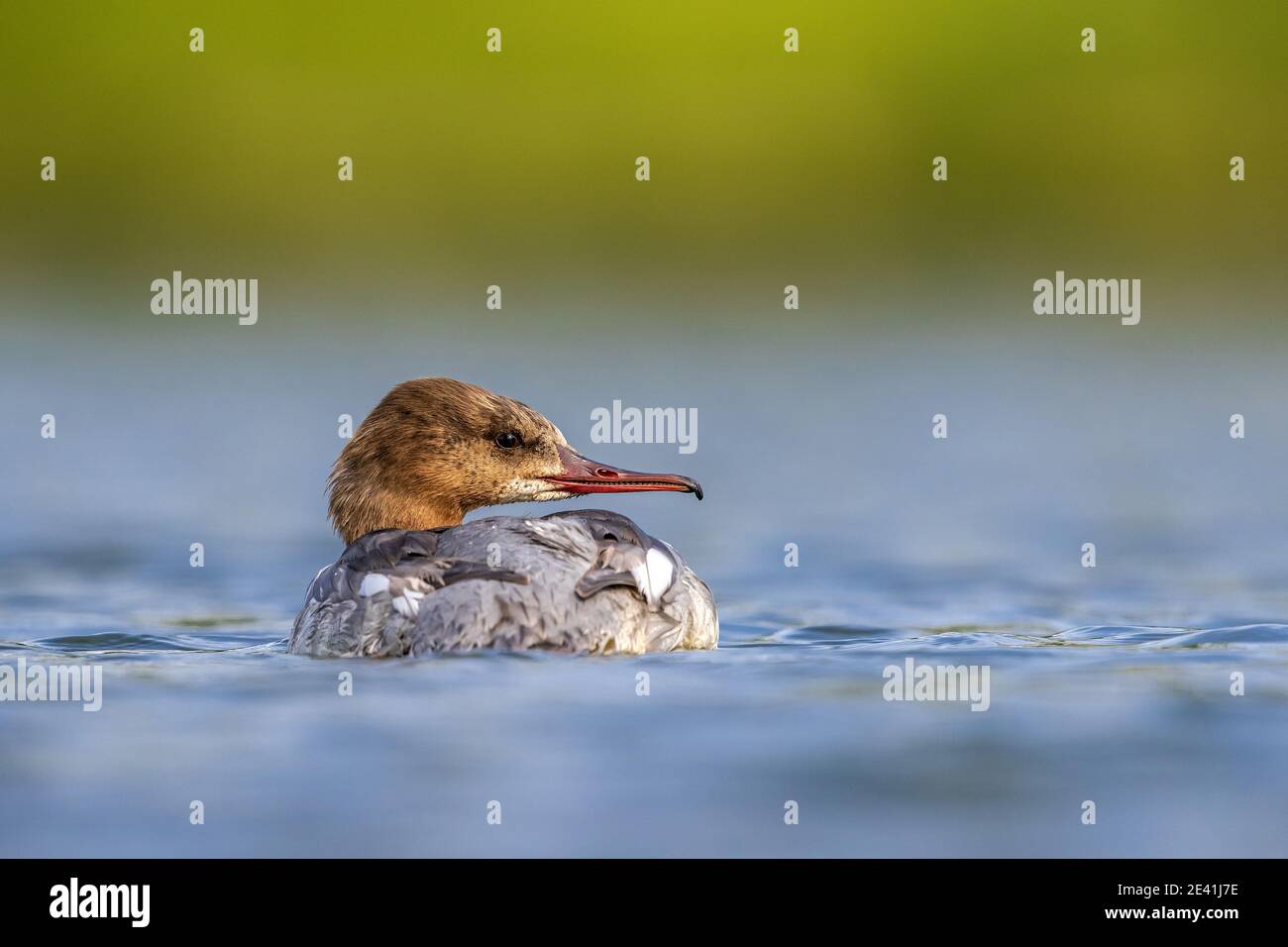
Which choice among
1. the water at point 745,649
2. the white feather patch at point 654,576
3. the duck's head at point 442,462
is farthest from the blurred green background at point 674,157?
the white feather patch at point 654,576

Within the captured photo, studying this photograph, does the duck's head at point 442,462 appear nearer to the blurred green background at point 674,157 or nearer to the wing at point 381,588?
the wing at point 381,588

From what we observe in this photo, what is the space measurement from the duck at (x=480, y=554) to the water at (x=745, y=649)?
13 centimetres

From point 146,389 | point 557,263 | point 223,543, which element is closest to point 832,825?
point 223,543

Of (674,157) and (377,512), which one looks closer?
(377,512)

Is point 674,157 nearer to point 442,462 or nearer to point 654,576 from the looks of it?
point 442,462

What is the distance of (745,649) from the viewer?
8.09 m

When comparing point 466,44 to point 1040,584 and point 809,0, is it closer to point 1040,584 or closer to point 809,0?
point 809,0

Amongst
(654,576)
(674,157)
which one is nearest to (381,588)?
(654,576)

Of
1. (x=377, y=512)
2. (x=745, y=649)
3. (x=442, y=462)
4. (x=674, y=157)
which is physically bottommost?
(x=745, y=649)

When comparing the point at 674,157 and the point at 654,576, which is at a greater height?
the point at 674,157

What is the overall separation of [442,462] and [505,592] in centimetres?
146

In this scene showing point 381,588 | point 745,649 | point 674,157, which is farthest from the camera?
point 674,157

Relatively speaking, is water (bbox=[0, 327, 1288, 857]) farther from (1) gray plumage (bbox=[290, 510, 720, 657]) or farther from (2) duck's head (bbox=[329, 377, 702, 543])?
(2) duck's head (bbox=[329, 377, 702, 543])

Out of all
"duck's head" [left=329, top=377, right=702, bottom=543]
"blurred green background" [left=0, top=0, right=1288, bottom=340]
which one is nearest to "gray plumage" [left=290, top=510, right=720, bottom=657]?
"duck's head" [left=329, top=377, right=702, bottom=543]
